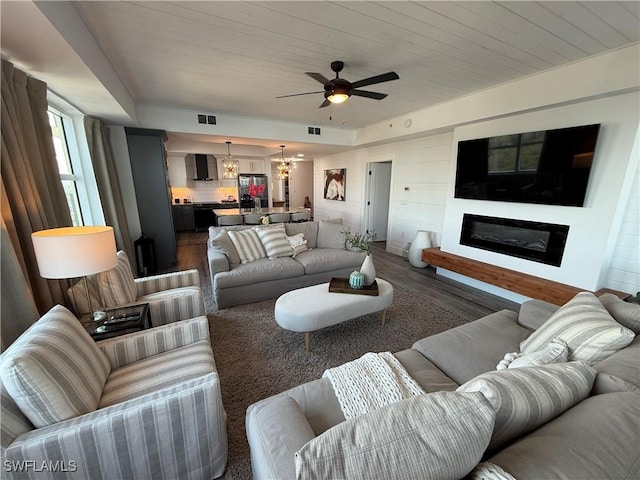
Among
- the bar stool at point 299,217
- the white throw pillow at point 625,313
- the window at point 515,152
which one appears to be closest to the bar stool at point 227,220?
the bar stool at point 299,217

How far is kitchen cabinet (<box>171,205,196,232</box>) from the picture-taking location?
7.64m

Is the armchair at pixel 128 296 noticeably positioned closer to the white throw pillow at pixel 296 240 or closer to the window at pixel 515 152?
the white throw pillow at pixel 296 240

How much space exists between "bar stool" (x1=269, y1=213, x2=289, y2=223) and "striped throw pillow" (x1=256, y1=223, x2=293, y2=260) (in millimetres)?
1364

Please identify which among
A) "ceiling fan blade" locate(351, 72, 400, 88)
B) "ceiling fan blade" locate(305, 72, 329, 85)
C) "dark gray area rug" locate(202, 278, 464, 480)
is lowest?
"dark gray area rug" locate(202, 278, 464, 480)

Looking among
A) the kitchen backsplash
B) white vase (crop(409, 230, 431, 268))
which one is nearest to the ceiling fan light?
white vase (crop(409, 230, 431, 268))

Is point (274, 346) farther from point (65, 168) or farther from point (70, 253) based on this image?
point (65, 168)

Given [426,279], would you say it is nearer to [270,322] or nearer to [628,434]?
[270,322]

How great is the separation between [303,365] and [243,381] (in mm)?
489

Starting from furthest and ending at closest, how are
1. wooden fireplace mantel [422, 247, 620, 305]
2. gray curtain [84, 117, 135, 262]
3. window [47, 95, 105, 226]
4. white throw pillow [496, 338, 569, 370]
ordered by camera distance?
gray curtain [84, 117, 135, 262] < window [47, 95, 105, 226] < wooden fireplace mantel [422, 247, 620, 305] < white throw pillow [496, 338, 569, 370]

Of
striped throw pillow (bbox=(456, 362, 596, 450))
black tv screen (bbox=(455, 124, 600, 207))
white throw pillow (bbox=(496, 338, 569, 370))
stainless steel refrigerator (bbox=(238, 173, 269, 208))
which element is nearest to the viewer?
striped throw pillow (bbox=(456, 362, 596, 450))

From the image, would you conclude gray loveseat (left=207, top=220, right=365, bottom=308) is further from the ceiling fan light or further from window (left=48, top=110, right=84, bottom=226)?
the ceiling fan light

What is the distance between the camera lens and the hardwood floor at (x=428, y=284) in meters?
3.22

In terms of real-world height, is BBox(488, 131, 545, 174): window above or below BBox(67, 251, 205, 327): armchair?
above

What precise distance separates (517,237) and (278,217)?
3961mm
